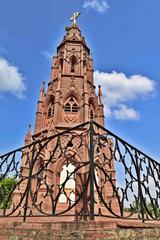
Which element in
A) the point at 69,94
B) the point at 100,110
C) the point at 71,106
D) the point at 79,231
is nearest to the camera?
the point at 79,231

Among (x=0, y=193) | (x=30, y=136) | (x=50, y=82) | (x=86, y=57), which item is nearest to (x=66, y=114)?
(x=30, y=136)

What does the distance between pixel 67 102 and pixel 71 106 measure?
0.74 metres

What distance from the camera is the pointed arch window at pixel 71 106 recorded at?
73.0 feet

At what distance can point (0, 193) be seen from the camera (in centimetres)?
459

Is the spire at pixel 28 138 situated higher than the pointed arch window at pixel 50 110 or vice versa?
the pointed arch window at pixel 50 110

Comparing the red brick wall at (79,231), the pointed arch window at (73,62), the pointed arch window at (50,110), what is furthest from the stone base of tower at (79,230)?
the pointed arch window at (73,62)

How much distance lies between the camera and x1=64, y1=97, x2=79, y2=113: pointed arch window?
73.0 ft

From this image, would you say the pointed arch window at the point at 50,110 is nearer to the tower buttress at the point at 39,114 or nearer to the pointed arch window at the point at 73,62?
the tower buttress at the point at 39,114

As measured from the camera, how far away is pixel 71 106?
884 inches

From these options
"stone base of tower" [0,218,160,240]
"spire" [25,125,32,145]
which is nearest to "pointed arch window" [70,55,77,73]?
"spire" [25,125,32,145]

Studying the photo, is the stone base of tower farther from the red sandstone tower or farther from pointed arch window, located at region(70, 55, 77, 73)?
pointed arch window, located at region(70, 55, 77, 73)

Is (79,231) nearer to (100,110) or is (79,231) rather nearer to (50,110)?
(50,110)

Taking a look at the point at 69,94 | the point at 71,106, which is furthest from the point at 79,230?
the point at 69,94

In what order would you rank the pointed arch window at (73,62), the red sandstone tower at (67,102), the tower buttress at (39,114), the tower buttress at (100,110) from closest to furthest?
the red sandstone tower at (67,102) → the tower buttress at (39,114) → the tower buttress at (100,110) → the pointed arch window at (73,62)
